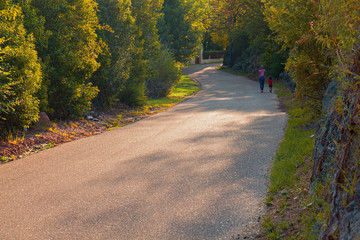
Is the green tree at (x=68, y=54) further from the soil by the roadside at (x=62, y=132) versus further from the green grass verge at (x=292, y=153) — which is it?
the green grass verge at (x=292, y=153)

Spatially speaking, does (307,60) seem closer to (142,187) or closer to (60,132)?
(142,187)

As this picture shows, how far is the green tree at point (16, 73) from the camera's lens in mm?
9992

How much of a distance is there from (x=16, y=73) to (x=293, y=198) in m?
8.21

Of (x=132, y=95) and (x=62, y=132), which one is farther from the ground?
(x=132, y=95)

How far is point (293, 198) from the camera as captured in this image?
5988mm

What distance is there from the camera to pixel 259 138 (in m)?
10.9

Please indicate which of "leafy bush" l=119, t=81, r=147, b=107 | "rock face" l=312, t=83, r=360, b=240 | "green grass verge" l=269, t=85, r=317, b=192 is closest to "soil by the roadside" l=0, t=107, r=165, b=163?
"leafy bush" l=119, t=81, r=147, b=107

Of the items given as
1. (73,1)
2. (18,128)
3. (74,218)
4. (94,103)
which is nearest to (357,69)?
(74,218)

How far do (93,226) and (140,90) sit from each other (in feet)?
49.5

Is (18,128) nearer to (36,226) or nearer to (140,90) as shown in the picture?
(36,226)

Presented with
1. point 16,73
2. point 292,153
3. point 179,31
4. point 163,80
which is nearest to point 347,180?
point 292,153

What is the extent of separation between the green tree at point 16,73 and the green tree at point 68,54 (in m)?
1.90

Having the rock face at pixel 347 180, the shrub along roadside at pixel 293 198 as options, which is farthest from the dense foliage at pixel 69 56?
the rock face at pixel 347 180

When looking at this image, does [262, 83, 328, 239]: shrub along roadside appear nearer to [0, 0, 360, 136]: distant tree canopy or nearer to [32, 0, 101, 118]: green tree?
[0, 0, 360, 136]: distant tree canopy
